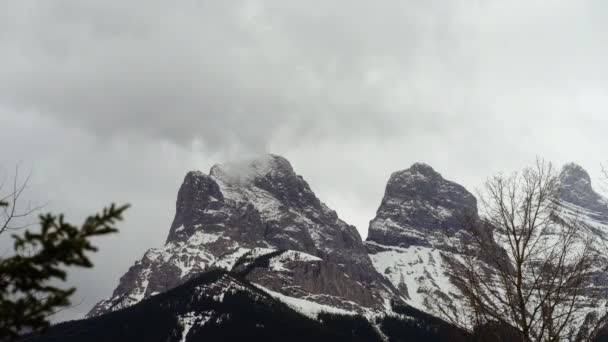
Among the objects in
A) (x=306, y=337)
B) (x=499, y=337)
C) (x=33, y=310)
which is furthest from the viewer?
(x=306, y=337)

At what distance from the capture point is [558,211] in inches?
689

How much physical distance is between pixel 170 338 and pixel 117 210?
665 feet

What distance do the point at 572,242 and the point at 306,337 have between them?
18679 cm

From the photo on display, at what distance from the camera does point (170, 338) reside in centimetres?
19975

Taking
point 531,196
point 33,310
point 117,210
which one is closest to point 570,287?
point 531,196

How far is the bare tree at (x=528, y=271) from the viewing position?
15.7 meters

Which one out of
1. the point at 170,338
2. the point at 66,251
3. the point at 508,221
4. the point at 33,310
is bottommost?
the point at 33,310

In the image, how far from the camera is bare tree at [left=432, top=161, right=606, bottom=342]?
1568 cm

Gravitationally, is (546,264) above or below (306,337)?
below

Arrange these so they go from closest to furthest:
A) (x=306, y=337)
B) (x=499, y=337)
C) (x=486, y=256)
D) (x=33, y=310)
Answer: (x=33, y=310) < (x=499, y=337) < (x=486, y=256) < (x=306, y=337)

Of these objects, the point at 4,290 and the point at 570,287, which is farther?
the point at 570,287

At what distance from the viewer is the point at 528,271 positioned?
17.0 metres

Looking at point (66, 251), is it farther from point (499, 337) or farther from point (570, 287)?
point (570, 287)

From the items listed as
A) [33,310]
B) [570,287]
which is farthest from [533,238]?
[33,310]
